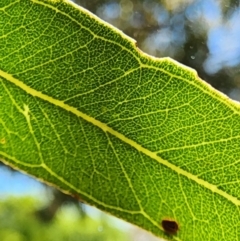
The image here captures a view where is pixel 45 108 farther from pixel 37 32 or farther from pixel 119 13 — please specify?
pixel 119 13

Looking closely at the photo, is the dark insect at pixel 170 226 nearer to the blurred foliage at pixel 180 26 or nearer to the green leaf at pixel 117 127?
the green leaf at pixel 117 127

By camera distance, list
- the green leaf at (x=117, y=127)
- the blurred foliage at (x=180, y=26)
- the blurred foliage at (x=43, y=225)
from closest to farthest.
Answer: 1. the green leaf at (x=117, y=127)
2. the blurred foliage at (x=180, y=26)
3. the blurred foliage at (x=43, y=225)

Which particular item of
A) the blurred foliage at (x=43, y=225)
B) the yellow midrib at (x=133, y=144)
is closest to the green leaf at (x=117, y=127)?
the yellow midrib at (x=133, y=144)

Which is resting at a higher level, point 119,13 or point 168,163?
point 119,13

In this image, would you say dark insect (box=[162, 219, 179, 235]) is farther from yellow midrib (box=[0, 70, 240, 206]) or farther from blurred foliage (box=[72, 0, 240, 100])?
blurred foliage (box=[72, 0, 240, 100])

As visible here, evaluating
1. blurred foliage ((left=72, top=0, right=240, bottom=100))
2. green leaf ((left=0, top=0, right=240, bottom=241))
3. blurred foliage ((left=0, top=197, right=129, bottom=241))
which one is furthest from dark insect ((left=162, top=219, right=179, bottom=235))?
blurred foliage ((left=0, top=197, right=129, bottom=241))

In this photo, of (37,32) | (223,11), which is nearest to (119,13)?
(223,11)
